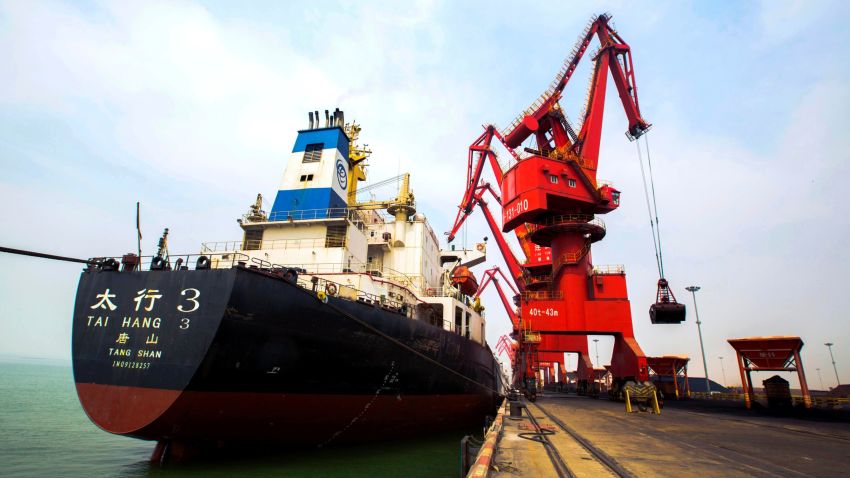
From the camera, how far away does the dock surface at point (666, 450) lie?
20.1 feet

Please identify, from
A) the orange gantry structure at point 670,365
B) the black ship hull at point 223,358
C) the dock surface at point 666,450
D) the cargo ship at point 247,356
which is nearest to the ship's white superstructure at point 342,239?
the cargo ship at point 247,356

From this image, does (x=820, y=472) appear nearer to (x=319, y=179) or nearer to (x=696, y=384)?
(x=319, y=179)

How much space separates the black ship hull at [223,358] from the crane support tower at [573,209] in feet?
48.7

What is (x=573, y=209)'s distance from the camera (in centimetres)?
2502

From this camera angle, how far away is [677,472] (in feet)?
19.8

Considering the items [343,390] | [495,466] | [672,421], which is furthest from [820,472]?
[343,390]

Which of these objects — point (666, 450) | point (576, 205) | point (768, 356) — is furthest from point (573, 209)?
point (666, 450)

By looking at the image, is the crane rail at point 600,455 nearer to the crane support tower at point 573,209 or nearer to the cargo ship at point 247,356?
the cargo ship at point 247,356

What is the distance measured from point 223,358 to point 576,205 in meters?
21.4

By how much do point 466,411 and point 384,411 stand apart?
21.8 feet

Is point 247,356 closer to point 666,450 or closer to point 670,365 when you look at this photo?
point 666,450

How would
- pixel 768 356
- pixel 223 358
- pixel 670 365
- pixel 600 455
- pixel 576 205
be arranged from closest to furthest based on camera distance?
1. pixel 600 455
2. pixel 223 358
3. pixel 768 356
4. pixel 576 205
5. pixel 670 365

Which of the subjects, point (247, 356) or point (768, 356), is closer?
point (247, 356)

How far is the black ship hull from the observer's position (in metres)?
8.83
